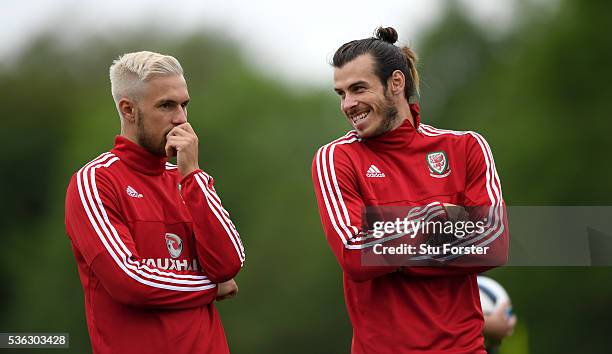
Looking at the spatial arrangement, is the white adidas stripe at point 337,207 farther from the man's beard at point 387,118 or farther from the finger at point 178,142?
the finger at point 178,142

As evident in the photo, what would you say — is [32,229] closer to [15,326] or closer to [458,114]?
[15,326]

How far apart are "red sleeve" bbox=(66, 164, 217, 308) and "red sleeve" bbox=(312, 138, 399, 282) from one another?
0.62 metres

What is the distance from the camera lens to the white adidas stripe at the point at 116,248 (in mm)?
4176

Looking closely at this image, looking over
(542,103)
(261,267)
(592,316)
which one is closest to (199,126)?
(261,267)

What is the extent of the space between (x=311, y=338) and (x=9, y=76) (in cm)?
1568

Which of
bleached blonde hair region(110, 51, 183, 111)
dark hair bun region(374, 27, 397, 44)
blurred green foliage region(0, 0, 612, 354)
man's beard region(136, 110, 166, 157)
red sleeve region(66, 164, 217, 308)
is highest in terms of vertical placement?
blurred green foliage region(0, 0, 612, 354)

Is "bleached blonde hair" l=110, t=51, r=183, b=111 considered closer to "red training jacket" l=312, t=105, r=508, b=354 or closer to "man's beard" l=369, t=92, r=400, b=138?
"red training jacket" l=312, t=105, r=508, b=354

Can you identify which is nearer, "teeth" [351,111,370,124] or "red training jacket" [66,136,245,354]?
"red training jacket" [66,136,245,354]

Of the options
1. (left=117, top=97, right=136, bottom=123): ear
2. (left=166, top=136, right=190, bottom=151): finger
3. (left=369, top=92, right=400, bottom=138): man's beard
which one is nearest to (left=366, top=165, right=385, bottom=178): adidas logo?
(left=369, top=92, right=400, bottom=138): man's beard

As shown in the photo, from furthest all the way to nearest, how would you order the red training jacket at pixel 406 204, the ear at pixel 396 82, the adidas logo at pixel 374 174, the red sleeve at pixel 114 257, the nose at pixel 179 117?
1. the ear at pixel 396 82
2. the adidas logo at pixel 374 174
3. the nose at pixel 179 117
4. the red training jacket at pixel 406 204
5. the red sleeve at pixel 114 257

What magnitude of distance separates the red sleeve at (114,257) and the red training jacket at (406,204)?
701 millimetres

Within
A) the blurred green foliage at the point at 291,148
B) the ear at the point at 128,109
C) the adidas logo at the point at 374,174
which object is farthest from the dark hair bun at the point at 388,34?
the blurred green foliage at the point at 291,148

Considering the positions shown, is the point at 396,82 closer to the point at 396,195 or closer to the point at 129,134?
the point at 396,195

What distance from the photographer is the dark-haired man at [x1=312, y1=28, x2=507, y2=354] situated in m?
4.42
